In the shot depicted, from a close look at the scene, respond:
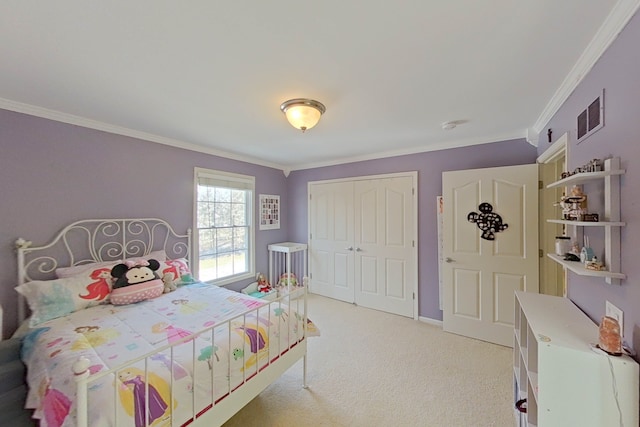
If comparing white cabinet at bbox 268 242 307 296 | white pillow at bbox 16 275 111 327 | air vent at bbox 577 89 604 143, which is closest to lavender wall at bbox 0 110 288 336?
white pillow at bbox 16 275 111 327

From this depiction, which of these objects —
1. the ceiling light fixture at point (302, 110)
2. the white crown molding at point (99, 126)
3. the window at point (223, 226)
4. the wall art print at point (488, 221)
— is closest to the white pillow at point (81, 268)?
the window at point (223, 226)

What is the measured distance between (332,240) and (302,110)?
105 inches

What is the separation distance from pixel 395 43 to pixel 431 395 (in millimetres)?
2508

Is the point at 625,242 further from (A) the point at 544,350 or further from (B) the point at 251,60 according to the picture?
(B) the point at 251,60

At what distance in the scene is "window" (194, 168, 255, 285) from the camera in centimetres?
342

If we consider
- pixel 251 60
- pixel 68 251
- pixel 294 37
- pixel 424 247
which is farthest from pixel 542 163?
pixel 68 251

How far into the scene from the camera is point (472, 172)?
288 centimetres

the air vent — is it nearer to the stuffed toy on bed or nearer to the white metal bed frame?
the white metal bed frame

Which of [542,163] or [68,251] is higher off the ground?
[542,163]

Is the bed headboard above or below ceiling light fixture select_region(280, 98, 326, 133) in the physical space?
below

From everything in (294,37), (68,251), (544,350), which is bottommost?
(544,350)

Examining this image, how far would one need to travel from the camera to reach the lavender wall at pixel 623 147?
3.43 feet

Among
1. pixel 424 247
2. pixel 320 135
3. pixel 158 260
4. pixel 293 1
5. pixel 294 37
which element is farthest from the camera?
pixel 424 247

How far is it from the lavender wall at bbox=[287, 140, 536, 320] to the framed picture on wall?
1539 millimetres
